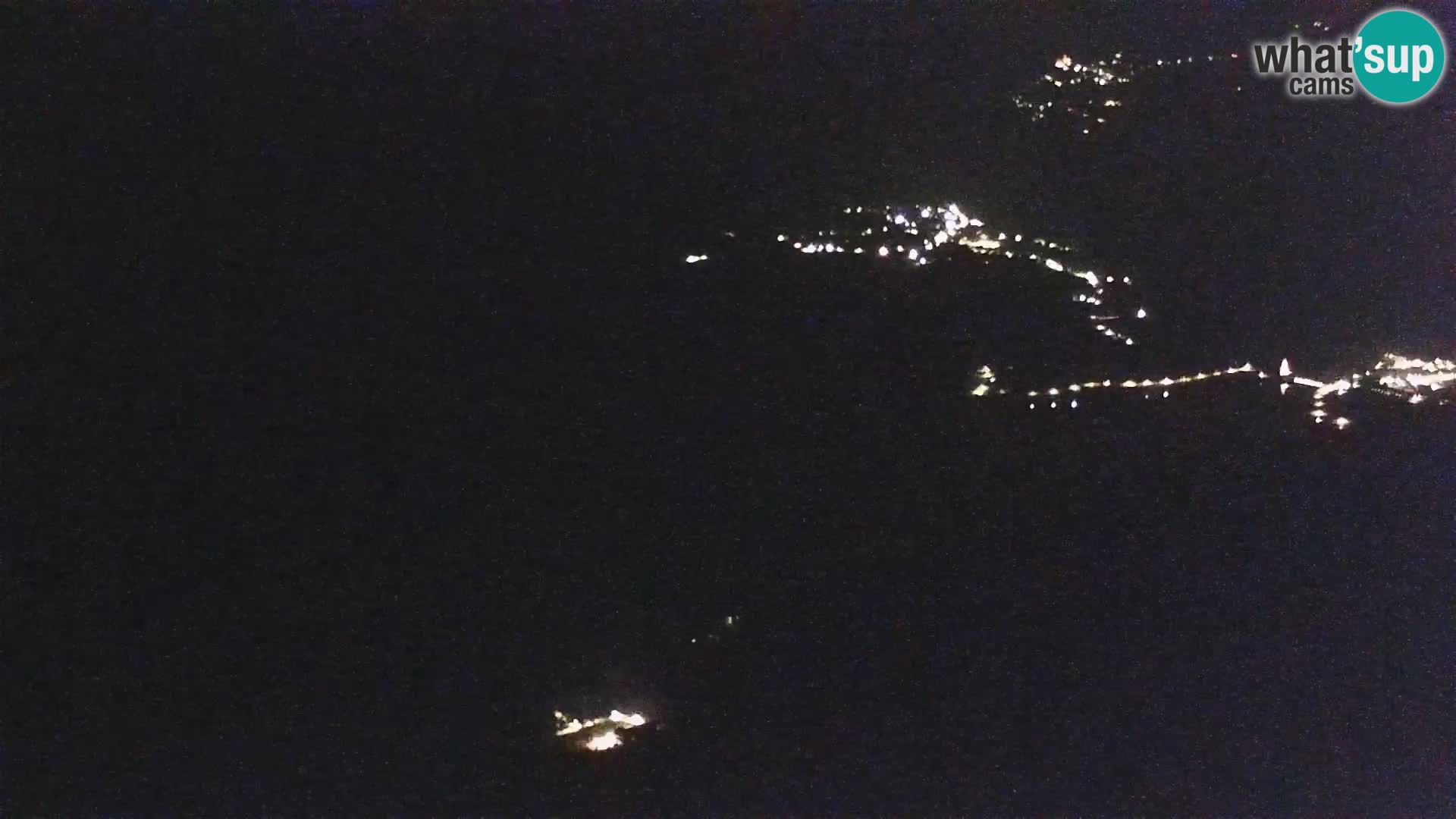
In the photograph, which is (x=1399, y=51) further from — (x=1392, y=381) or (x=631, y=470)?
(x=631, y=470)

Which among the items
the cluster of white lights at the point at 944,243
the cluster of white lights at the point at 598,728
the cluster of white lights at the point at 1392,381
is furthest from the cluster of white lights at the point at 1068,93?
the cluster of white lights at the point at 598,728

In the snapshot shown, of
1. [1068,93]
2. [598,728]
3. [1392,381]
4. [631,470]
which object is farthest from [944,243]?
[598,728]

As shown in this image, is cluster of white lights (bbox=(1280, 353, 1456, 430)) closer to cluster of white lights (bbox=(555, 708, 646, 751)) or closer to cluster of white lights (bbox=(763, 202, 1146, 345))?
cluster of white lights (bbox=(763, 202, 1146, 345))

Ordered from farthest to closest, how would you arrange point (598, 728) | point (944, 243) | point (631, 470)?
point (944, 243)
point (631, 470)
point (598, 728)

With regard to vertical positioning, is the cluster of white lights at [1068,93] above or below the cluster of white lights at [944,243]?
above

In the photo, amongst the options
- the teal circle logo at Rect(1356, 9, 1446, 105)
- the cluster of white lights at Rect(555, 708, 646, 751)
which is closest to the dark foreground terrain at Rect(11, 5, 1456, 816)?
the cluster of white lights at Rect(555, 708, 646, 751)

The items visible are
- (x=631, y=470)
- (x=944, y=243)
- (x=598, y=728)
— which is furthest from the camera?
(x=944, y=243)

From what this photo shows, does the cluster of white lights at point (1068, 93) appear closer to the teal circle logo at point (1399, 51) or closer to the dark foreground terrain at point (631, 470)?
the dark foreground terrain at point (631, 470)
